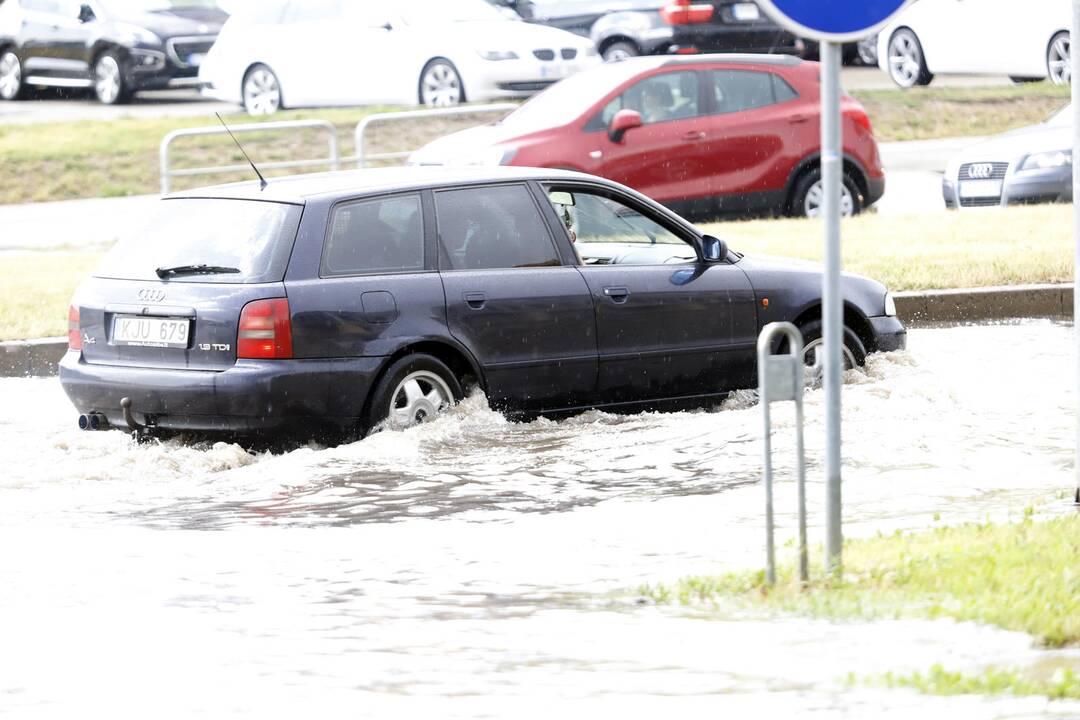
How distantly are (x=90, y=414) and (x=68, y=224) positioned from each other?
38.8 feet

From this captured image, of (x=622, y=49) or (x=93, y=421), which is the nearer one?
(x=93, y=421)

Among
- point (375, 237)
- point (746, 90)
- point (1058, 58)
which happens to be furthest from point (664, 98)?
point (1058, 58)

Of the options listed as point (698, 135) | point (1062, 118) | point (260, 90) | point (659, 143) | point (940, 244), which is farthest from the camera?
point (260, 90)

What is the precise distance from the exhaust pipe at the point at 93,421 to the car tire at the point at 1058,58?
812 inches

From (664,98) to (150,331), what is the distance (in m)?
10.4

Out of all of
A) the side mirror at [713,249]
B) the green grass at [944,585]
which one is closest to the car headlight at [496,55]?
the side mirror at [713,249]

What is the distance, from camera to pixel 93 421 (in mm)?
9648

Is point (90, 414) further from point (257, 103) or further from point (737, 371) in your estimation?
point (257, 103)

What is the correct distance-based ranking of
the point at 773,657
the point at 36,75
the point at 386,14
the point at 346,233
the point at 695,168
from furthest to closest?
the point at 36,75
the point at 386,14
the point at 695,168
the point at 346,233
the point at 773,657

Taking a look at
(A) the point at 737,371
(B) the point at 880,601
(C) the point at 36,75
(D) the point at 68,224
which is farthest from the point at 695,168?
(C) the point at 36,75

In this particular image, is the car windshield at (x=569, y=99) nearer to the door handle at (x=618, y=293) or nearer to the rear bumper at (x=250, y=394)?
the door handle at (x=618, y=293)

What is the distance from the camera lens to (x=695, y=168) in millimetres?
18719

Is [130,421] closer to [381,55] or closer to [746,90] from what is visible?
[746,90]

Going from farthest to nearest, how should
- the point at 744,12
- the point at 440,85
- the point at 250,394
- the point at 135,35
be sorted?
1. the point at 135,35
2. the point at 744,12
3. the point at 440,85
4. the point at 250,394
